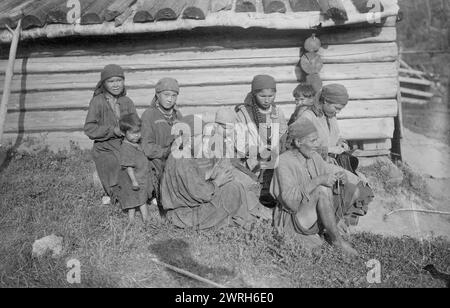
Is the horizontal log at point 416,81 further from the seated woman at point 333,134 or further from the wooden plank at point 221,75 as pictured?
the seated woman at point 333,134

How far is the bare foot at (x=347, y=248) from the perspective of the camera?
4039mm

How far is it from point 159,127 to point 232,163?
1.04 meters

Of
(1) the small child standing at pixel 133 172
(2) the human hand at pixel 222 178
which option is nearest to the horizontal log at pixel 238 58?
(1) the small child standing at pixel 133 172

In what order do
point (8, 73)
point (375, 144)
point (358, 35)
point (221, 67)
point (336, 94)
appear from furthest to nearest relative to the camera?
1. point (375, 144)
2. point (221, 67)
3. point (358, 35)
4. point (8, 73)
5. point (336, 94)

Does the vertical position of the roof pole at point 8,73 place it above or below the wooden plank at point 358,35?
below

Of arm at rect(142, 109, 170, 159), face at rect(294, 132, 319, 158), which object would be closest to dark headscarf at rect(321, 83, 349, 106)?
face at rect(294, 132, 319, 158)

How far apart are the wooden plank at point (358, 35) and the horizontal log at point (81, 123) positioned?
4.16 feet

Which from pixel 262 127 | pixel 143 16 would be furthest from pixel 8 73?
pixel 262 127

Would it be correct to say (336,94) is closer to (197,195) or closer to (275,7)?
(275,7)

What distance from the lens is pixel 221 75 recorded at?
6.50 metres

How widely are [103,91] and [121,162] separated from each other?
1.18 m

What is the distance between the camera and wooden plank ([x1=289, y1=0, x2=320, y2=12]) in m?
5.61

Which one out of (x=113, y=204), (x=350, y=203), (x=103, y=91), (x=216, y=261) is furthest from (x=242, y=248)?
(x=103, y=91)

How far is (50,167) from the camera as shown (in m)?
6.30
